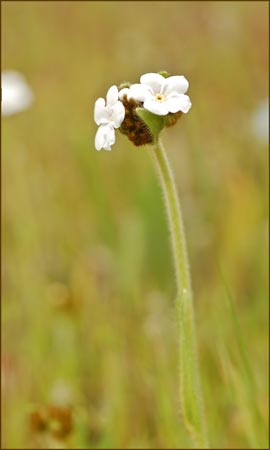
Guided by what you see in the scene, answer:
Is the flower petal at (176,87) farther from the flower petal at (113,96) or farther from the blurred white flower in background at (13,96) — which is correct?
the blurred white flower in background at (13,96)

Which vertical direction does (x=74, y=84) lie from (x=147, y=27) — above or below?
below

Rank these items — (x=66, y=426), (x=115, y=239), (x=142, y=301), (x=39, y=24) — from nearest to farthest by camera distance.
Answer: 1. (x=66, y=426)
2. (x=142, y=301)
3. (x=115, y=239)
4. (x=39, y=24)

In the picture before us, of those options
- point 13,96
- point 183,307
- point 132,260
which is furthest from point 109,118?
point 13,96

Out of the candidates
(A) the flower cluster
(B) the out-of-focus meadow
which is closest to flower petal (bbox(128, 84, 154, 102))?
(A) the flower cluster

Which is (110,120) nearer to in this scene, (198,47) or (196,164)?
(196,164)

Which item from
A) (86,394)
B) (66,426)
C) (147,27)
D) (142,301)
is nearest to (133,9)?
(147,27)

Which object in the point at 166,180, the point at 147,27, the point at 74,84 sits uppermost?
the point at 147,27

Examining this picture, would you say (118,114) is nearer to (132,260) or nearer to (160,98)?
(160,98)
